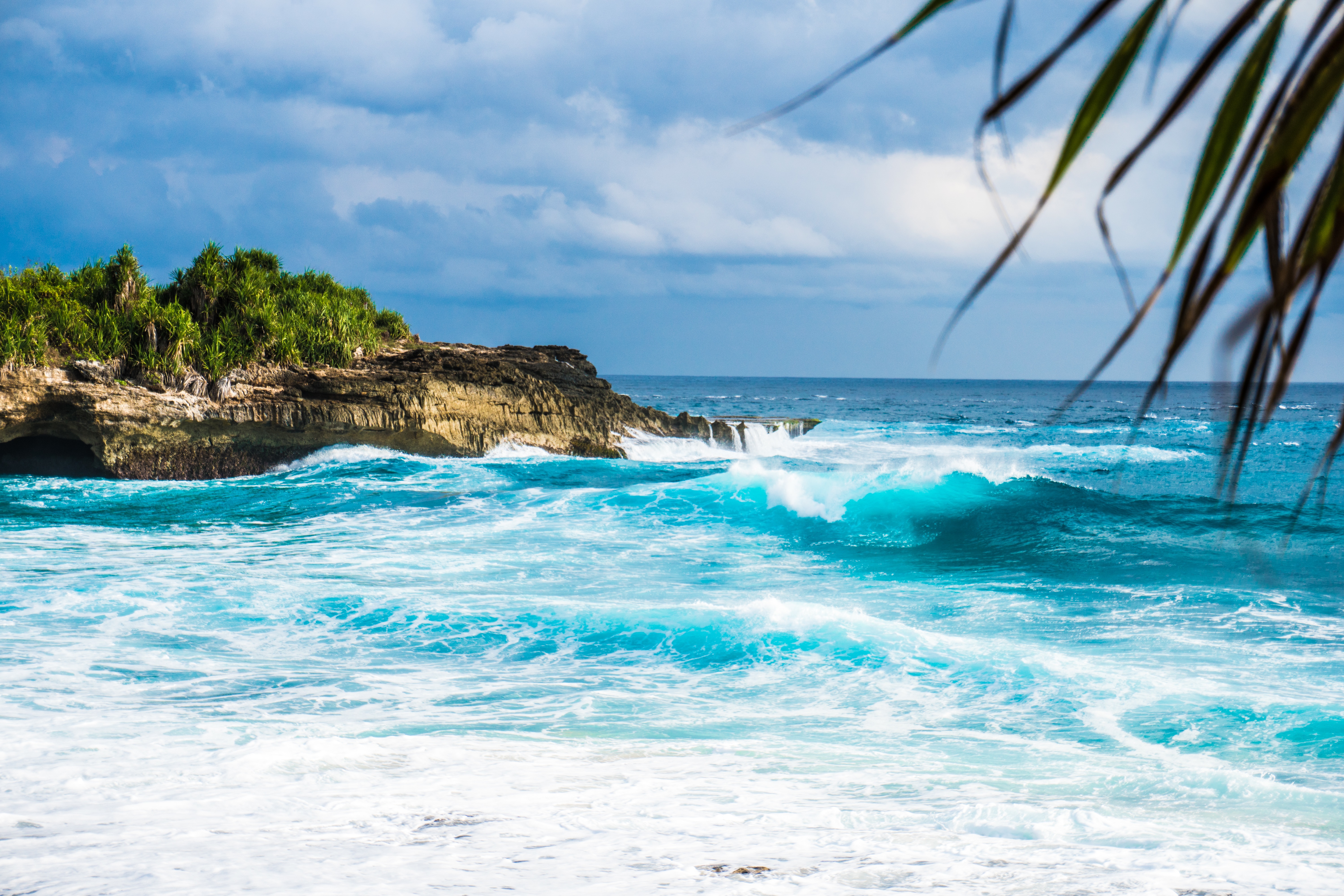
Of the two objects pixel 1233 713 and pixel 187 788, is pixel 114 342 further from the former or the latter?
pixel 1233 713

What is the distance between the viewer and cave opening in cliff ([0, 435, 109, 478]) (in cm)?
1912

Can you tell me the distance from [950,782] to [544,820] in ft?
6.79

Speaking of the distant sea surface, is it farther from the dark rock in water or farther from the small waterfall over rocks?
the small waterfall over rocks

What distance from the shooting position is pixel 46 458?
1942 cm

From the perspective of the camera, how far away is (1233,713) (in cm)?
608

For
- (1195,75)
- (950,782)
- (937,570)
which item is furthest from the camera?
(937,570)

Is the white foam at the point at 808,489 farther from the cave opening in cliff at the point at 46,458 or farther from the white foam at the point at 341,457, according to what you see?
the cave opening in cliff at the point at 46,458

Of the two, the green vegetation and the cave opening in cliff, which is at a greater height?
the green vegetation

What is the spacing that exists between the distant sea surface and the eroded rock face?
213 centimetres

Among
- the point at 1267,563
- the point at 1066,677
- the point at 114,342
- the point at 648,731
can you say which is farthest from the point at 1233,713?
the point at 114,342

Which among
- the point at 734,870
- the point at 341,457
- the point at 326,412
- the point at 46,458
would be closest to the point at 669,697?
the point at 734,870

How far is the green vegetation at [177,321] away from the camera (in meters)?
17.9

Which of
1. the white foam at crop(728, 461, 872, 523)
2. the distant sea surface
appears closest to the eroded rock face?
the distant sea surface

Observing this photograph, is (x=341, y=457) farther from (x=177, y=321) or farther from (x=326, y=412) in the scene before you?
(x=177, y=321)
